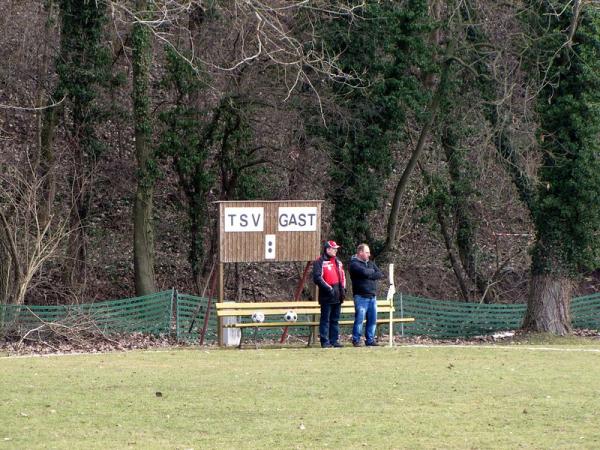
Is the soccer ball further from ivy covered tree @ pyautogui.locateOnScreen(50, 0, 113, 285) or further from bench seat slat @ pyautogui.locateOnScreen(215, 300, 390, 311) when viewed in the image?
ivy covered tree @ pyautogui.locateOnScreen(50, 0, 113, 285)

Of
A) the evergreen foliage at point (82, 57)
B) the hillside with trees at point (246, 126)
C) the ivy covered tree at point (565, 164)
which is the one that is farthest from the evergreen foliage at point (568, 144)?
the evergreen foliage at point (82, 57)

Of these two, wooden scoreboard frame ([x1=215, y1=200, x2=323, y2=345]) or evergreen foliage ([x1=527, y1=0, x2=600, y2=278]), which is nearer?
wooden scoreboard frame ([x1=215, y1=200, x2=323, y2=345])

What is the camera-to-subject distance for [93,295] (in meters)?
28.8

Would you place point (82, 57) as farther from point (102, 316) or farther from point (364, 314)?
point (364, 314)

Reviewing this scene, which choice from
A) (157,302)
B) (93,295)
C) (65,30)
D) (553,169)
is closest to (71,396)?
(157,302)

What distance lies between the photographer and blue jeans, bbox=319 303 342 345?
19219 mm

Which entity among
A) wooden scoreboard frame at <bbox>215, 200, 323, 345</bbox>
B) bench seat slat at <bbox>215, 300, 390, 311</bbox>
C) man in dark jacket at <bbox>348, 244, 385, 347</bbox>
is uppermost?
wooden scoreboard frame at <bbox>215, 200, 323, 345</bbox>

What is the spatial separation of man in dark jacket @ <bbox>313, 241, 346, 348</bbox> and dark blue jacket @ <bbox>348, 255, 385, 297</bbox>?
0.22 meters

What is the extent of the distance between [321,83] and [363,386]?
544 inches

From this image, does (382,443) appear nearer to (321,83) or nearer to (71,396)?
(71,396)

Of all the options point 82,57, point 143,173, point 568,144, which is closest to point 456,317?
point 568,144

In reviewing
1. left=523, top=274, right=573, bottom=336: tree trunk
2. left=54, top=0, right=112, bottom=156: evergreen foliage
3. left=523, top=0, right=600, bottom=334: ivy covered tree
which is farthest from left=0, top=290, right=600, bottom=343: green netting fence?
left=54, top=0, right=112, bottom=156: evergreen foliage

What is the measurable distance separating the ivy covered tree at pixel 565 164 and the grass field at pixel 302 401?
16.9 ft

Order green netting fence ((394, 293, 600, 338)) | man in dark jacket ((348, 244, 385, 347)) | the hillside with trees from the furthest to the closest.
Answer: green netting fence ((394, 293, 600, 338)) → the hillside with trees → man in dark jacket ((348, 244, 385, 347))
